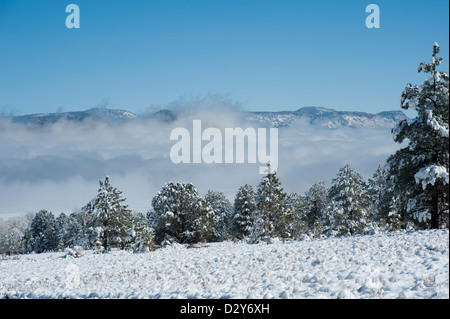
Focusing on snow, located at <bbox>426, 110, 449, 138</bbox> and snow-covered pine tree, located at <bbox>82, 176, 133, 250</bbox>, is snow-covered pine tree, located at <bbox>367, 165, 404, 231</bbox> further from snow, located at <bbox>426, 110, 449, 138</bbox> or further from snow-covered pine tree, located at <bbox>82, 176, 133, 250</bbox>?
snow-covered pine tree, located at <bbox>82, 176, 133, 250</bbox>

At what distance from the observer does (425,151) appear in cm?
1631

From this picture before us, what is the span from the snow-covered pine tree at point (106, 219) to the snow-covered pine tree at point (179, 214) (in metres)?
5.63

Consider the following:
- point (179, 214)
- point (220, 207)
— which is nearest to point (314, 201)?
point (220, 207)

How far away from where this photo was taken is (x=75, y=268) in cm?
1942

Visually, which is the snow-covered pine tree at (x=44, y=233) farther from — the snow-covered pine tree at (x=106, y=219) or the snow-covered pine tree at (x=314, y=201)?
the snow-covered pine tree at (x=314, y=201)

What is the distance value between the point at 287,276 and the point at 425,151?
9.81 metres

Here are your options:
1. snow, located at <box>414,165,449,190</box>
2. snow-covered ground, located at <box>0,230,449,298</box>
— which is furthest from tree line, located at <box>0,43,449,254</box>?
snow-covered ground, located at <box>0,230,449,298</box>

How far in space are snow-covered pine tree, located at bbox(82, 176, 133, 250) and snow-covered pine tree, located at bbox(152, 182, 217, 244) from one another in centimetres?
563

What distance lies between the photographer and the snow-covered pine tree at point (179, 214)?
41719 mm

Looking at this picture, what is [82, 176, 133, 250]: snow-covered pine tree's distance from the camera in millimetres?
36000

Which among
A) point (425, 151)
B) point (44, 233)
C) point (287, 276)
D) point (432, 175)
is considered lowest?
point (44, 233)

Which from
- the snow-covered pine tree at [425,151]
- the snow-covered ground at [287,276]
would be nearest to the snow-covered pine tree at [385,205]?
the snow-covered pine tree at [425,151]

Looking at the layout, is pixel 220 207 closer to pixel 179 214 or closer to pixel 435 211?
pixel 179 214
